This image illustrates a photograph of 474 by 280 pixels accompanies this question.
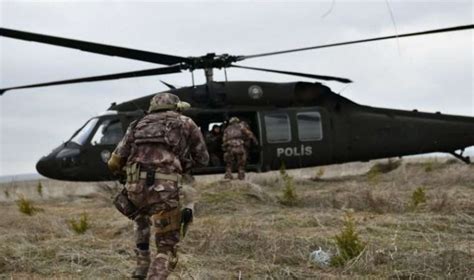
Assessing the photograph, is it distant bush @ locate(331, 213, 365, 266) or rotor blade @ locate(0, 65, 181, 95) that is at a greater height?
rotor blade @ locate(0, 65, 181, 95)

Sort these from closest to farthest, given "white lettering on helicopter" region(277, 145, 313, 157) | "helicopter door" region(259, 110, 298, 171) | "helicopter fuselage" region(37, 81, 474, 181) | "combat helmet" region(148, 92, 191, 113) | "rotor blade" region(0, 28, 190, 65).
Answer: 1. "combat helmet" region(148, 92, 191, 113)
2. "rotor blade" region(0, 28, 190, 65)
3. "helicopter fuselage" region(37, 81, 474, 181)
4. "helicopter door" region(259, 110, 298, 171)
5. "white lettering on helicopter" region(277, 145, 313, 157)

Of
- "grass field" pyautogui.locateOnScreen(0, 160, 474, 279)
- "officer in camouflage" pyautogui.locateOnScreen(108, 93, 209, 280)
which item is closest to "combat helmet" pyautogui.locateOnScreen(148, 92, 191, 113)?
"officer in camouflage" pyautogui.locateOnScreen(108, 93, 209, 280)

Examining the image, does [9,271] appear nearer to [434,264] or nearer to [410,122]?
[434,264]

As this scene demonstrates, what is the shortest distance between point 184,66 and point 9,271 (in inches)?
255

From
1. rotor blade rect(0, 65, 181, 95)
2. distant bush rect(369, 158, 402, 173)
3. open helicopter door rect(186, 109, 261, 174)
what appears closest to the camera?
rotor blade rect(0, 65, 181, 95)

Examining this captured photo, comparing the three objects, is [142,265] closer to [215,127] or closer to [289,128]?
[215,127]

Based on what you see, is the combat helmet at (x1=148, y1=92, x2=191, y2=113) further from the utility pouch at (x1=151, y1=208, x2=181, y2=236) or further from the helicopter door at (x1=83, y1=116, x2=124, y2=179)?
Result: the helicopter door at (x1=83, y1=116, x2=124, y2=179)

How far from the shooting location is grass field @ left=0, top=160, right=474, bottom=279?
5.36 m

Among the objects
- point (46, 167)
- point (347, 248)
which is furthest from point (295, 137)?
point (347, 248)

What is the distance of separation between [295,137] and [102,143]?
3945mm

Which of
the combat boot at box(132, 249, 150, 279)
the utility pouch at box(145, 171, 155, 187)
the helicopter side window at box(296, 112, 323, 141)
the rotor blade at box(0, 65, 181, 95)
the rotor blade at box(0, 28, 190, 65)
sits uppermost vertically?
the rotor blade at box(0, 28, 190, 65)

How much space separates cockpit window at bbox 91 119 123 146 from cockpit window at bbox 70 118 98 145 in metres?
0.16

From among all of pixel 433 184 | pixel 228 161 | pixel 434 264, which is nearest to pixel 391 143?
pixel 433 184

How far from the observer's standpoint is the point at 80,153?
13.4 m
